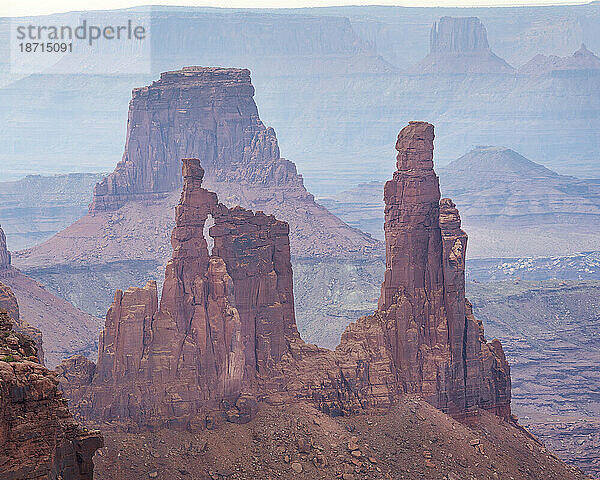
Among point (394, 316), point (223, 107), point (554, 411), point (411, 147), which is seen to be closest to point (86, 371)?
point (394, 316)

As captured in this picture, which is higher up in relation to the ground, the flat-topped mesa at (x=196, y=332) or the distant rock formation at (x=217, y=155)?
the distant rock formation at (x=217, y=155)

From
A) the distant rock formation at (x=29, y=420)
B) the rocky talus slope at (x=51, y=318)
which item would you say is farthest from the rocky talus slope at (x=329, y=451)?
the rocky talus slope at (x=51, y=318)

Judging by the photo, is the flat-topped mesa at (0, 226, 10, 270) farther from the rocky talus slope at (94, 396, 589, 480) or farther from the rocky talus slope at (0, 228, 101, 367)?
the rocky talus slope at (94, 396, 589, 480)

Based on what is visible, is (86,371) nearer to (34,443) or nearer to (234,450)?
(234,450)

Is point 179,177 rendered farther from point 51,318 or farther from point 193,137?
point 51,318

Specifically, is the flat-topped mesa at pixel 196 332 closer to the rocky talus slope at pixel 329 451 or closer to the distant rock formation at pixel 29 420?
the rocky talus slope at pixel 329 451
